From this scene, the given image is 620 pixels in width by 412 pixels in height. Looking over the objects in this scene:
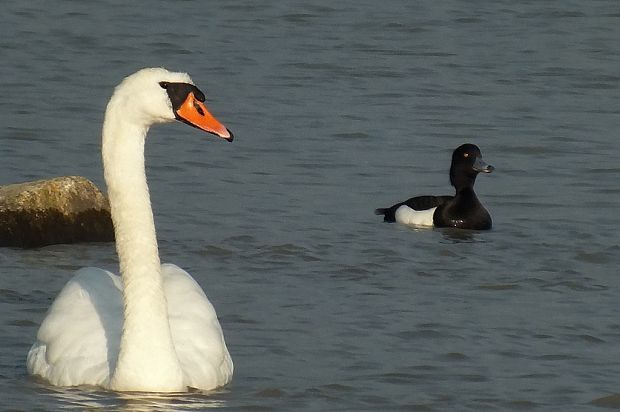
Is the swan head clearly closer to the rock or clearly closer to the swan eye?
the swan eye

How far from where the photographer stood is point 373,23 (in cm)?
2186

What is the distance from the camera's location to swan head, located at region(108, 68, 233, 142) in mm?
7539

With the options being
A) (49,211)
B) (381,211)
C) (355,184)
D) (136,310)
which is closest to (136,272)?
(136,310)

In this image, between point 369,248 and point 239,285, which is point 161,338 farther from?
point 369,248

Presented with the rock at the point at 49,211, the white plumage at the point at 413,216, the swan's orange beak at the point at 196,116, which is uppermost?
the swan's orange beak at the point at 196,116

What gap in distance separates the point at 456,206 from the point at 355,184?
865 mm

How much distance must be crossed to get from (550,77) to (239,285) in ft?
30.2

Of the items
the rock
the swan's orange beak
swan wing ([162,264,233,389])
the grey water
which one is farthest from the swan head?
the rock

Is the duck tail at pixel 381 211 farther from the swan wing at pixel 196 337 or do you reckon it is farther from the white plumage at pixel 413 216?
the swan wing at pixel 196 337

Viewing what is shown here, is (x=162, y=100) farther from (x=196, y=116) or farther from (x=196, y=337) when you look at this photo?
(x=196, y=337)

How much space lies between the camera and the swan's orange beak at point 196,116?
752cm

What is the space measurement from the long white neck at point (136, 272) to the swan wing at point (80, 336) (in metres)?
0.23

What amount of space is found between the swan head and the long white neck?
0.04 meters

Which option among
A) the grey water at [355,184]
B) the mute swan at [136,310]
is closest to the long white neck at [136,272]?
the mute swan at [136,310]
